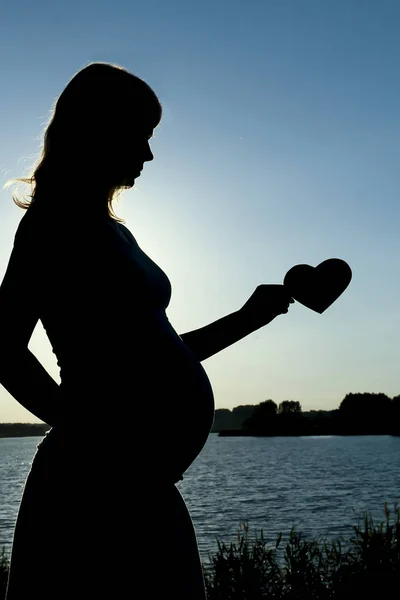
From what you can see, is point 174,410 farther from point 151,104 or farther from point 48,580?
point 151,104

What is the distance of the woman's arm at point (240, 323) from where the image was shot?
7.66ft

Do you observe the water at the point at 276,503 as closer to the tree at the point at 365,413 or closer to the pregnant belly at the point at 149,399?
the pregnant belly at the point at 149,399

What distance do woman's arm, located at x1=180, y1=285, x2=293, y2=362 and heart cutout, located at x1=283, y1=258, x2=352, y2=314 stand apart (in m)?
0.04

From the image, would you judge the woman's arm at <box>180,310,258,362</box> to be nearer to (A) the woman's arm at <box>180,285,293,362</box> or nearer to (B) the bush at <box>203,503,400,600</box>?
(A) the woman's arm at <box>180,285,293,362</box>

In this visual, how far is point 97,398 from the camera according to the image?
68.1 inches

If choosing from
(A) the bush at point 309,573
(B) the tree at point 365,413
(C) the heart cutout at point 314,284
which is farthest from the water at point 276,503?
(B) the tree at point 365,413

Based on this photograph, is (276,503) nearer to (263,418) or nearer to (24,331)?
(24,331)

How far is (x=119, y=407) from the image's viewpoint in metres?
1.73

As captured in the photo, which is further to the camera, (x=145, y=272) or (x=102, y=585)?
(x=145, y=272)

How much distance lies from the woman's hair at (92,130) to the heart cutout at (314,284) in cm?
75

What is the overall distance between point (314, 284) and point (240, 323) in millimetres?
313

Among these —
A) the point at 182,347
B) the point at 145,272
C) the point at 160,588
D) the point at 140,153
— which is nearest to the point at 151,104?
the point at 140,153

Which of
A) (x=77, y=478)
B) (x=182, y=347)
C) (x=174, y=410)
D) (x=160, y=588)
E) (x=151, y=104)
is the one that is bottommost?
(x=160, y=588)

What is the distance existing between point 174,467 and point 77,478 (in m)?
0.27
